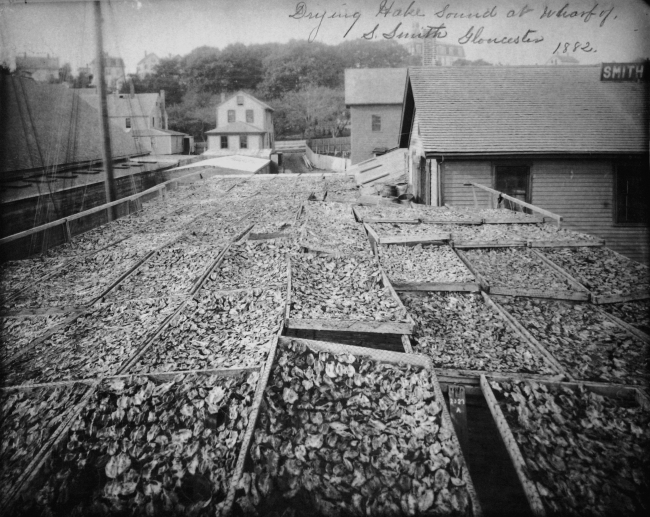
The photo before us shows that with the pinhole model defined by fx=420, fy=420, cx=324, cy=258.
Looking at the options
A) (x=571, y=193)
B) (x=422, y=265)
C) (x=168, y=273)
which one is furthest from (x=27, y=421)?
(x=571, y=193)

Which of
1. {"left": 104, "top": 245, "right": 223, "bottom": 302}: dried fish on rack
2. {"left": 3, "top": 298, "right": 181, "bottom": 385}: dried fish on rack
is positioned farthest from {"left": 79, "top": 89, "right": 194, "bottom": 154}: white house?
{"left": 3, "top": 298, "right": 181, "bottom": 385}: dried fish on rack

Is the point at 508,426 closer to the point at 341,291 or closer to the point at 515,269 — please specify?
the point at 341,291

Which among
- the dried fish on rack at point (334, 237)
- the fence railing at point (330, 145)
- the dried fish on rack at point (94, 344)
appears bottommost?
the dried fish on rack at point (94, 344)

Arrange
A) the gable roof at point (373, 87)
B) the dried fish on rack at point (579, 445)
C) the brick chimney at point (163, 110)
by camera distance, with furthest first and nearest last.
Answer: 1. the brick chimney at point (163, 110)
2. the gable roof at point (373, 87)
3. the dried fish on rack at point (579, 445)

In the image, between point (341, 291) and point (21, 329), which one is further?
point (341, 291)

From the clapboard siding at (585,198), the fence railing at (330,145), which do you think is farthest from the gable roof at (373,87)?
the clapboard siding at (585,198)

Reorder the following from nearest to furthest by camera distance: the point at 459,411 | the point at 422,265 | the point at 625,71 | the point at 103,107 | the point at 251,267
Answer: the point at 459,411, the point at 625,71, the point at 251,267, the point at 422,265, the point at 103,107

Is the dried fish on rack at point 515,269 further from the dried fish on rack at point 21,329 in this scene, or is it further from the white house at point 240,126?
the white house at point 240,126
